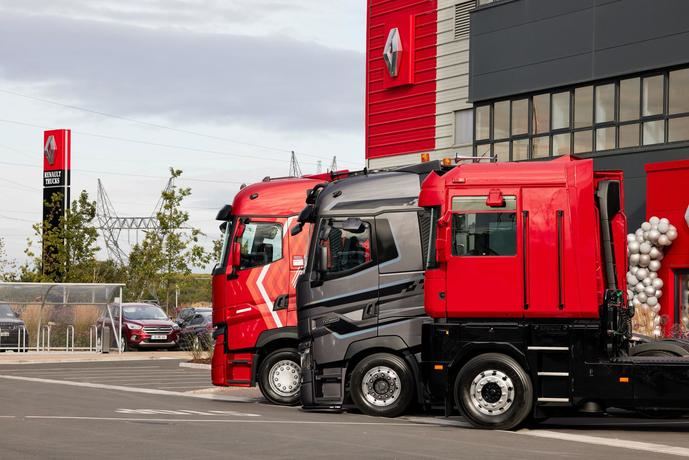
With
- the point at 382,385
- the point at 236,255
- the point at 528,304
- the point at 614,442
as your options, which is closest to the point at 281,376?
the point at 236,255

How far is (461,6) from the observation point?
3797 centimetres

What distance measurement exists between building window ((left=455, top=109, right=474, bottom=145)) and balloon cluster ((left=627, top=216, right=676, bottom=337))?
10512mm

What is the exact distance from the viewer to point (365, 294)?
17.7 meters

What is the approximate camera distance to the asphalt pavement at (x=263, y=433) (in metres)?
12.7

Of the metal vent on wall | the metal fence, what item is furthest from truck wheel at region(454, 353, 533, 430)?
the metal fence

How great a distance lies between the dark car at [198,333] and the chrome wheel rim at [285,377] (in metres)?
11.9

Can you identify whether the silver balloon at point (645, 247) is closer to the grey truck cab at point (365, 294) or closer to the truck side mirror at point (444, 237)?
the grey truck cab at point (365, 294)

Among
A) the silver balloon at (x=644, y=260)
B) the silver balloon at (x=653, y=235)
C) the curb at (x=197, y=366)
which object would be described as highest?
the silver balloon at (x=653, y=235)

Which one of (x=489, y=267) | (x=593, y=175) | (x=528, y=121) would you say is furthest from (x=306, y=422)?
(x=528, y=121)

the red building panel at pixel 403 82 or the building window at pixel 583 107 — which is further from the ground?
the red building panel at pixel 403 82

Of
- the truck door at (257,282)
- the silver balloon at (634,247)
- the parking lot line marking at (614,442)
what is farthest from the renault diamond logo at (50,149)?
the parking lot line marking at (614,442)

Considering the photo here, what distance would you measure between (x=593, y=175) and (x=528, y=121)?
58.4 ft

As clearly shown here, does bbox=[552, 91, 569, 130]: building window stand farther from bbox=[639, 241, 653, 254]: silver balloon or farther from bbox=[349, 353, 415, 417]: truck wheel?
bbox=[349, 353, 415, 417]: truck wheel

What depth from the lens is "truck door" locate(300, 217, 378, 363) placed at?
17.7m
